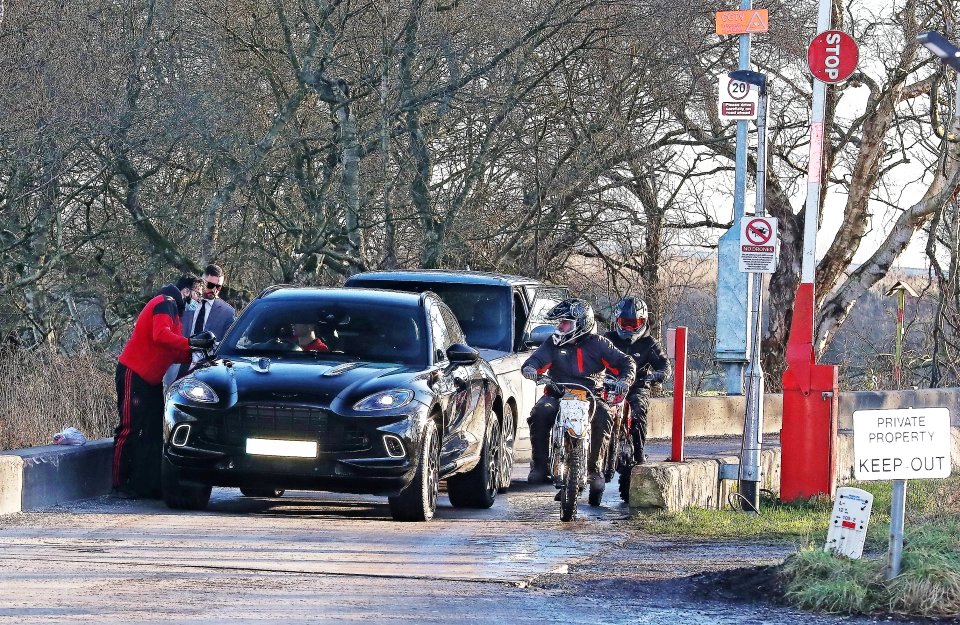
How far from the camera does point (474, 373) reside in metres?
13.4

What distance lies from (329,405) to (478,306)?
4.28m

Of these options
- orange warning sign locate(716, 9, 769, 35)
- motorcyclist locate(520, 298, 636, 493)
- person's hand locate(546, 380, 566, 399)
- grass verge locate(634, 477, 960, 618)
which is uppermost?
orange warning sign locate(716, 9, 769, 35)

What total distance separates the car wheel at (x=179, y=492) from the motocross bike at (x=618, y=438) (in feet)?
10.3

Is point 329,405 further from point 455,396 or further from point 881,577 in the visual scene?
point 881,577

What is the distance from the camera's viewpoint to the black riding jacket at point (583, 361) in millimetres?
12836

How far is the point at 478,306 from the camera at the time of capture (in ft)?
51.3

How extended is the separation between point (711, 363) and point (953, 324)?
6.80 meters

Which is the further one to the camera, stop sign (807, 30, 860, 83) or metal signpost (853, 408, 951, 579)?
stop sign (807, 30, 860, 83)

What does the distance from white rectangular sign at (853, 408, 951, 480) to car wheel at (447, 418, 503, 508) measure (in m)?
5.27

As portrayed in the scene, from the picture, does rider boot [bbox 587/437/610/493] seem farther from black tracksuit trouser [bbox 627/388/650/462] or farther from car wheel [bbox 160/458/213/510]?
car wheel [bbox 160/458/213/510]

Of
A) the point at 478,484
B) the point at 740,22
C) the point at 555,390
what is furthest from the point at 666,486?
the point at 740,22

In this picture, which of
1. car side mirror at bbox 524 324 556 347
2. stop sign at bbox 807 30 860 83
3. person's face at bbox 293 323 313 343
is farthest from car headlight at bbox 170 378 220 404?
stop sign at bbox 807 30 860 83

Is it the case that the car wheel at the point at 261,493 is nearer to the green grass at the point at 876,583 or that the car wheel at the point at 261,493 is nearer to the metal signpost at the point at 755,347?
the metal signpost at the point at 755,347

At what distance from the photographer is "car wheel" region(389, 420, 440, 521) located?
468 inches
